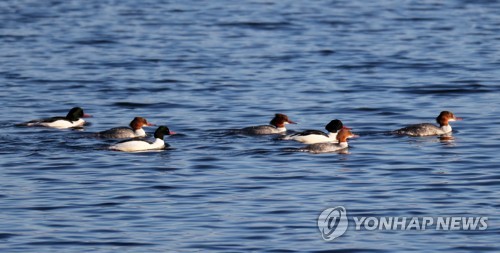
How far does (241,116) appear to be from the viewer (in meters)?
28.4

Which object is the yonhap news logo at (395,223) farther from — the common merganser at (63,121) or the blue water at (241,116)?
the common merganser at (63,121)

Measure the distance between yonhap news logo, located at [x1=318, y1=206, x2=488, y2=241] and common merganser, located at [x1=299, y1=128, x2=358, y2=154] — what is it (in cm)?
590

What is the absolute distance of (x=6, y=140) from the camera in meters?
24.8

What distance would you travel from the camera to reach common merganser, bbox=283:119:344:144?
24.6 meters

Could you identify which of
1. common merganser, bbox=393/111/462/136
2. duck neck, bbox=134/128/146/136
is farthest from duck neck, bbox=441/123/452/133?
duck neck, bbox=134/128/146/136

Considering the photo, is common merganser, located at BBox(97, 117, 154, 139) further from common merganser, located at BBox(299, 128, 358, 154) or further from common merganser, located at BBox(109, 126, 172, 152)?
common merganser, located at BBox(299, 128, 358, 154)

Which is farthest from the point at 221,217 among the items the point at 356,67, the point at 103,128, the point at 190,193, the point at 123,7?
the point at 123,7

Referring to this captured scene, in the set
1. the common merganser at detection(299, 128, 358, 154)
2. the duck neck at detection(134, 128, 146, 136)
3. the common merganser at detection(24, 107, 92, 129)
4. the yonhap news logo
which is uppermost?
the common merganser at detection(24, 107, 92, 129)

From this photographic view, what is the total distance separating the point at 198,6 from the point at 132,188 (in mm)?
34032

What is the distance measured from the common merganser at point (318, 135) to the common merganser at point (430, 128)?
1235 mm

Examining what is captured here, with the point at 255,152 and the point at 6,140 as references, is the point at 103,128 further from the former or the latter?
the point at 255,152

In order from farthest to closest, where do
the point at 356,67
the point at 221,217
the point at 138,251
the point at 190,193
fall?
the point at 356,67, the point at 190,193, the point at 221,217, the point at 138,251

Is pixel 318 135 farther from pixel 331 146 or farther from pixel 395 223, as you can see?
pixel 395 223

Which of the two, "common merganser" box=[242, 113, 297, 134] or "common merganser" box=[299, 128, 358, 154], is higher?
"common merganser" box=[242, 113, 297, 134]
